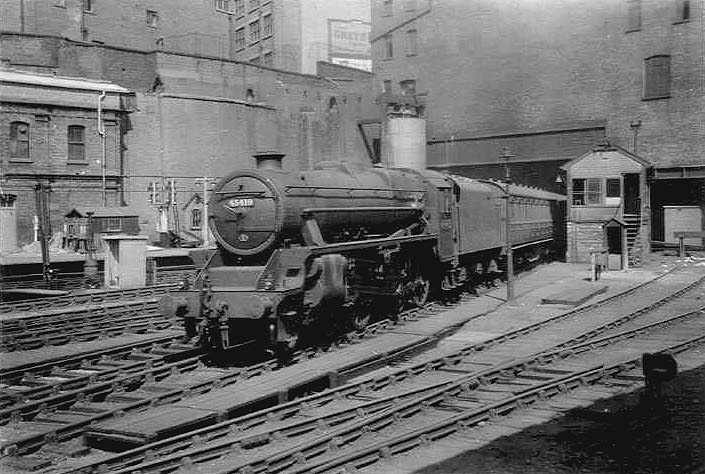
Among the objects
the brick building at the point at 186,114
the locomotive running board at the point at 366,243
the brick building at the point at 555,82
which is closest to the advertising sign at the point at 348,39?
the brick building at the point at 555,82

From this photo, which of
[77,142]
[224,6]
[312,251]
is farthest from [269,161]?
[224,6]

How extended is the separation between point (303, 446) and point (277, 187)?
15.5 feet

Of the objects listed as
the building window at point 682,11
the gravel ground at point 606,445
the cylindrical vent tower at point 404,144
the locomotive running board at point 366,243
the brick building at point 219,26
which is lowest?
the gravel ground at point 606,445

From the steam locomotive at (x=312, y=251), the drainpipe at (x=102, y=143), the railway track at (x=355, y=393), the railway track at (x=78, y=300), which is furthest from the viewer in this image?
the drainpipe at (x=102, y=143)

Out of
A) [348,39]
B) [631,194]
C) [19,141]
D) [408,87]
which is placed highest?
[348,39]

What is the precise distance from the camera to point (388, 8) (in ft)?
144

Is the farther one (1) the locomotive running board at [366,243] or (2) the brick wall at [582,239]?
(2) the brick wall at [582,239]

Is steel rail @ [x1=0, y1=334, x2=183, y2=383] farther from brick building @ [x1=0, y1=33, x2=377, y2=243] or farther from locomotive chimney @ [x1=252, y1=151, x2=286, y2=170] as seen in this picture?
brick building @ [x1=0, y1=33, x2=377, y2=243]

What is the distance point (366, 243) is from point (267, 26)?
1618 inches

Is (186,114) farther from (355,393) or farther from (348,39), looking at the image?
(355,393)

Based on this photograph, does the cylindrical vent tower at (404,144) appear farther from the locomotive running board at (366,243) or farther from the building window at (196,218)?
the building window at (196,218)

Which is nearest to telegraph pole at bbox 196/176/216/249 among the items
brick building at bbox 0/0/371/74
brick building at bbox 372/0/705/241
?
brick building at bbox 0/0/371/74

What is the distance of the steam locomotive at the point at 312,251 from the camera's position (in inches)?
393

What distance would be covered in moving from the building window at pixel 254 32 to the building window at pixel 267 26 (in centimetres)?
97
